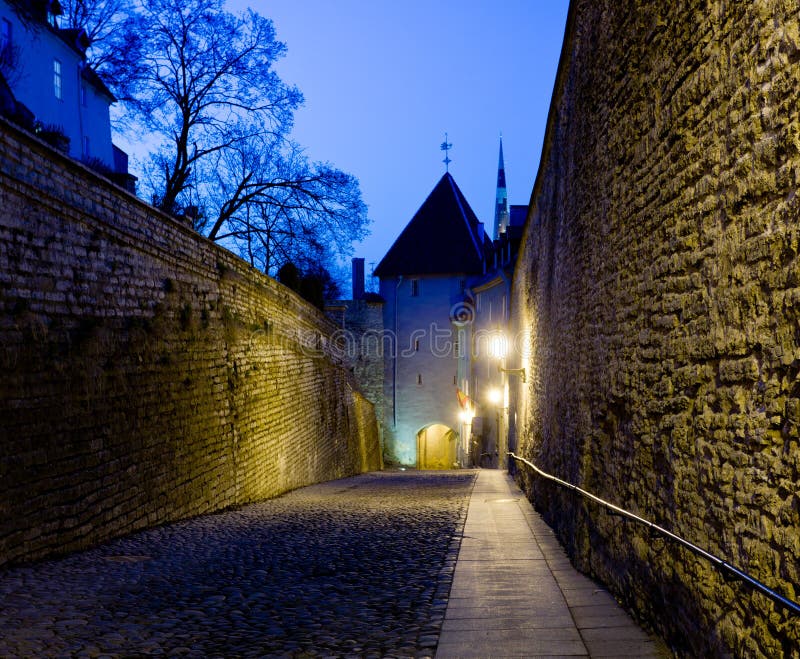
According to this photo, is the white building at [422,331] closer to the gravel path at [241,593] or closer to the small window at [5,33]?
the small window at [5,33]

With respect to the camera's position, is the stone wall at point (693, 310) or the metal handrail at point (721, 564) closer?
the metal handrail at point (721, 564)

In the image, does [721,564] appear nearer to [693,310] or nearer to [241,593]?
[693,310]

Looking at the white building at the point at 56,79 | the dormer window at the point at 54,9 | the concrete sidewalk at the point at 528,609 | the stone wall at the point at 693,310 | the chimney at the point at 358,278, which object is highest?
the dormer window at the point at 54,9

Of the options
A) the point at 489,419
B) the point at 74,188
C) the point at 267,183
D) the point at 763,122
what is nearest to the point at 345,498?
the point at 74,188

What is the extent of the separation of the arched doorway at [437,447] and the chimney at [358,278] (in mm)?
8981

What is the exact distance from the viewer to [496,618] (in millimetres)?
4637

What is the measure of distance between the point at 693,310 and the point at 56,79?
24502 mm

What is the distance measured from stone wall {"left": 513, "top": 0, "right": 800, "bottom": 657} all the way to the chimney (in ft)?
117

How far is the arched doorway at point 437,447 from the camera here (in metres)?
41.1

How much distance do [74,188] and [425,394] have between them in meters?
33.6

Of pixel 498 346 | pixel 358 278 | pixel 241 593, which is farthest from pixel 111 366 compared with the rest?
pixel 358 278

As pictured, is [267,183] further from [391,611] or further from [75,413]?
[391,611]

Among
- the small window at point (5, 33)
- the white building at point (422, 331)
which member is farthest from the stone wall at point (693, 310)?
the white building at point (422, 331)

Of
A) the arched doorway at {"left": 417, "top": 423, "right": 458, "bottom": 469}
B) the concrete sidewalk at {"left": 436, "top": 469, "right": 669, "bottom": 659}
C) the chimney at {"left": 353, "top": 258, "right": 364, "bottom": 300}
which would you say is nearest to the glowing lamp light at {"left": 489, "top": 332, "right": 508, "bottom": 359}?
the concrete sidewalk at {"left": 436, "top": 469, "right": 669, "bottom": 659}
